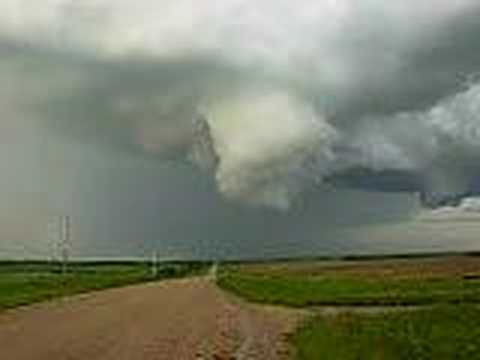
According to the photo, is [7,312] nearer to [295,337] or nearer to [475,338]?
[295,337]

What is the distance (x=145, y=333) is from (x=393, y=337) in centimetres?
1021

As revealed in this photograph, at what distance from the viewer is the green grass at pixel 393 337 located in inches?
1055

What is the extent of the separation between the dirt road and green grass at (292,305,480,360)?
1219mm

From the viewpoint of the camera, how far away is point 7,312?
57.1 m

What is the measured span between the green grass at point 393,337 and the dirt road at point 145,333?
1.22 m

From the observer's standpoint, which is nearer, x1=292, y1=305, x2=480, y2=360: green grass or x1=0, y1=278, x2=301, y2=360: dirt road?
x1=292, y1=305, x2=480, y2=360: green grass

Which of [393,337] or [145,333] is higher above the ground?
[145,333]

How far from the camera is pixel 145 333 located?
37.8 m

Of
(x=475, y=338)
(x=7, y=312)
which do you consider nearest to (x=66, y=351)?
(x=475, y=338)

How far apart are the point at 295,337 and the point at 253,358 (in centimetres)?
914

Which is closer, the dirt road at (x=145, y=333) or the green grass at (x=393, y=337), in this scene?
the green grass at (x=393, y=337)

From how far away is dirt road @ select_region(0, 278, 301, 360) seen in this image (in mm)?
28656

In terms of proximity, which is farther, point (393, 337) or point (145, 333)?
point (145, 333)

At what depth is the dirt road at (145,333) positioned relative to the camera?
28.7 m
